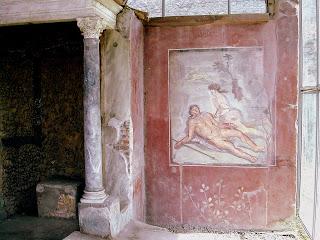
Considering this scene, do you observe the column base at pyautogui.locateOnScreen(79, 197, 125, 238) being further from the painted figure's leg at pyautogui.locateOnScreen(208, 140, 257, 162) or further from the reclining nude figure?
the painted figure's leg at pyautogui.locateOnScreen(208, 140, 257, 162)

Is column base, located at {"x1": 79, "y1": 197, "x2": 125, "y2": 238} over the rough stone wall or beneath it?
beneath

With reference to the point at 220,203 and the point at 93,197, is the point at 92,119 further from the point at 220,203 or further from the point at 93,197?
Answer: the point at 220,203

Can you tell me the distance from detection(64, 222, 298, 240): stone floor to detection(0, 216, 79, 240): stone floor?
16.6 inches

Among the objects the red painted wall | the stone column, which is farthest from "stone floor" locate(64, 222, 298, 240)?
the stone column

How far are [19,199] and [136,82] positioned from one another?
2.46 m

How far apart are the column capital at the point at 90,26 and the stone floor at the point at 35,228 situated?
2.43 metres

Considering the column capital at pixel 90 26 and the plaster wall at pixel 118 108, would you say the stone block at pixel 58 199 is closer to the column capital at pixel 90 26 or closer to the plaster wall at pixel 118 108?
the plaster wall at pixel 118 108

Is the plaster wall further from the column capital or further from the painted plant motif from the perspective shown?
the painted plant motif

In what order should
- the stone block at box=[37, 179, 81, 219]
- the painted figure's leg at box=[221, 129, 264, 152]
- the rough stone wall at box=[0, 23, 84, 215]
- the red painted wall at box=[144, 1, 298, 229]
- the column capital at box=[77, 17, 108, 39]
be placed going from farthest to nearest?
1. the painted figure's leg at box=[221, 129, 264, 152]
2. the red painted wall at box=[144, 1, 298, 229]
3. the rough stone wall at box=[0, 23, 84, 215]
4. the stone block at box=[37, 179, 81, 219]
5. the column capital at box=[77, 17, 108, 39]

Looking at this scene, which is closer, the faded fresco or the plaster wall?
the plaster wall

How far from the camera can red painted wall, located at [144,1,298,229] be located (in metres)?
5.58

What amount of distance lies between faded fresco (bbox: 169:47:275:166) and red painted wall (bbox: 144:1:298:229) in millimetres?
117

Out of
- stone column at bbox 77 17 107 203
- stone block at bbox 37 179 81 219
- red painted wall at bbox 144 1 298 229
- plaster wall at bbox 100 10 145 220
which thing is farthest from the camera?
red painted wall at bbox 144 1 298 229

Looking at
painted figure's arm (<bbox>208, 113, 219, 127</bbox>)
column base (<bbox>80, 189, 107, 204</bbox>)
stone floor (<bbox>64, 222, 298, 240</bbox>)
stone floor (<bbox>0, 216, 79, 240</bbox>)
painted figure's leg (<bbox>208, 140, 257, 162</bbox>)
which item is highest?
painted figure's arm (<bbox>208, 113, 219, 127</bbox>)
